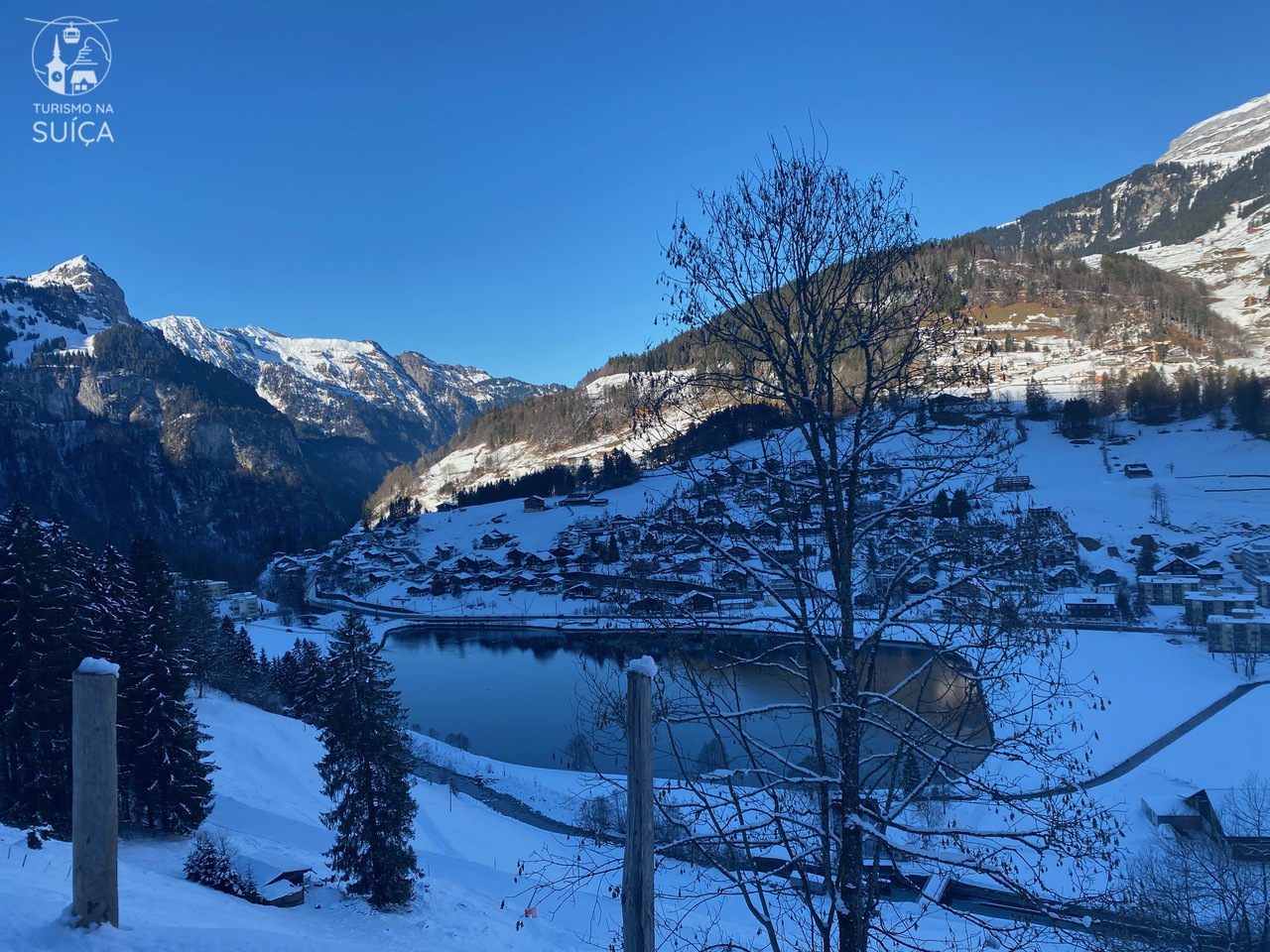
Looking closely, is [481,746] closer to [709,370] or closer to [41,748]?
[41,748]

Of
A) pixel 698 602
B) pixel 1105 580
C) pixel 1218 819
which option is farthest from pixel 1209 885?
pixel 1105 580

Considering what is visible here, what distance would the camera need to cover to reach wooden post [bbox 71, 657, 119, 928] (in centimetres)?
208

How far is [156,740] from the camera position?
38.1 ft

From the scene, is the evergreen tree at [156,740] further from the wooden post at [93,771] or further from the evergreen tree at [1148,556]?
the evergreen tree at [1148,556]

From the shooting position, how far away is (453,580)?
59.2 m

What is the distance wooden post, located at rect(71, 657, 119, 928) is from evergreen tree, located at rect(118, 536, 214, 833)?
11227 millimetres

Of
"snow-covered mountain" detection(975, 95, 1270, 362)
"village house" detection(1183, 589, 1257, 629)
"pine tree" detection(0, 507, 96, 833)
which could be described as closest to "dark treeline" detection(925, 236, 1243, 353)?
"snow-covered mountain" detection(975, 95, 1270, 362)

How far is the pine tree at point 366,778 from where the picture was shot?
11.3m

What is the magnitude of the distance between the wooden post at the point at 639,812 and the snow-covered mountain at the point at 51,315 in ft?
490

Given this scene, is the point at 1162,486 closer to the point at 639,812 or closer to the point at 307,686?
the point at 307,686

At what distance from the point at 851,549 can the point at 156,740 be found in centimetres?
1267

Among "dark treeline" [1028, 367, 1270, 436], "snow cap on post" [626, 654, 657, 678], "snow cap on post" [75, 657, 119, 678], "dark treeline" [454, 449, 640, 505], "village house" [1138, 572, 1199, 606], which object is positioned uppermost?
"dark treeline" [1028, 367, 1270, 436]

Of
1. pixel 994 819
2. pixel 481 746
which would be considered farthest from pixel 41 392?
pixel 994 819

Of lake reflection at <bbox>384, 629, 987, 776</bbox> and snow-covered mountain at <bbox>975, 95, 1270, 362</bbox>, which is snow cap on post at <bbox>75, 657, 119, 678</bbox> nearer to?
lake reflection at <bbox>384, 629, 987, 776</bbox>
